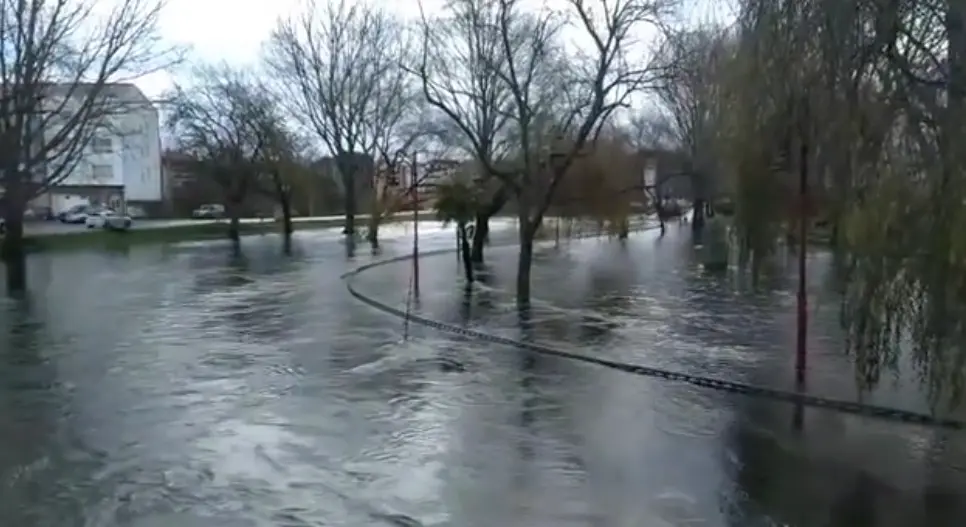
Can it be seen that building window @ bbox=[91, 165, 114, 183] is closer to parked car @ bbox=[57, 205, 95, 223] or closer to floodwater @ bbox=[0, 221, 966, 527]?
parked car @ bbox=[57, 205, 95, 223]

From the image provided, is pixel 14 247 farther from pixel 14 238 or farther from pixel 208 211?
pixel 208 211

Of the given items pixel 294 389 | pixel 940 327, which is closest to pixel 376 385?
pixel 294 389

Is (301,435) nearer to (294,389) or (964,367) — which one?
(294,389)

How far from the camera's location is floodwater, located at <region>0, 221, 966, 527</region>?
7113mm

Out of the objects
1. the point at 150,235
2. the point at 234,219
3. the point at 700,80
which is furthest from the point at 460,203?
the point at 150,235

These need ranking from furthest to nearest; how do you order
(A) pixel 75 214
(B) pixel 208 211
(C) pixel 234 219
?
1. (B) pixel 208 211
2. (A) pixel 75 214
3. (C) pixel 234 219

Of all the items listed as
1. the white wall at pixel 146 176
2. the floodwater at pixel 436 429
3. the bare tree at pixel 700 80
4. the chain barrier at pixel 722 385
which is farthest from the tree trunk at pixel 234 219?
the chain barrier at pixel 722 385

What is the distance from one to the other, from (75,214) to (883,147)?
68.0m

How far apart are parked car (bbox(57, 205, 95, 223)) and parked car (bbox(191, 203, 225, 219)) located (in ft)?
24.4

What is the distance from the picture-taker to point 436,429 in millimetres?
9531

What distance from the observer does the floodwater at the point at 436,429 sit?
23.3 feet

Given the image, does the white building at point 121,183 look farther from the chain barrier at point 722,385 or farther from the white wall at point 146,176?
the chain barrier at point 722,385

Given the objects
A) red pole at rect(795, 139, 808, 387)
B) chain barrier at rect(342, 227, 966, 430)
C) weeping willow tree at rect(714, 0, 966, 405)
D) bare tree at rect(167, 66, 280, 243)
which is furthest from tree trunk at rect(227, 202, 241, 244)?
weeping willow tree at rect(714, 0, 966, 405)

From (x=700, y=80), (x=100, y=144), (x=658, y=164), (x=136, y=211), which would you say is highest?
(x=100, y=144)
